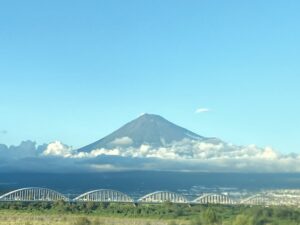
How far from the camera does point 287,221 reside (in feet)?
209

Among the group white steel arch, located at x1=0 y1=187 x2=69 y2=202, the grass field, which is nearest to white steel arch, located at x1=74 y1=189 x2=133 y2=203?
white steel arch, located at x1=0 y1=187 x2=69 y2=202

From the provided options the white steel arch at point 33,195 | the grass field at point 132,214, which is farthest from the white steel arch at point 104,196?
the grass field at point 132,214

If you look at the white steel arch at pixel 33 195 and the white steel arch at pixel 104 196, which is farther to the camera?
the white steel arch at pixel 104 196

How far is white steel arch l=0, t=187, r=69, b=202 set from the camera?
106562 mm

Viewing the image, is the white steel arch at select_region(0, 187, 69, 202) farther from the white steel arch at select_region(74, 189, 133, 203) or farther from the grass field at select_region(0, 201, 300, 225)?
the grass field at select_region(0, 201, 300, 225)

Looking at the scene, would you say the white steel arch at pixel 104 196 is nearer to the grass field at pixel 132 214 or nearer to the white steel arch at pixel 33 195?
the white steel arch at pixel 33 195

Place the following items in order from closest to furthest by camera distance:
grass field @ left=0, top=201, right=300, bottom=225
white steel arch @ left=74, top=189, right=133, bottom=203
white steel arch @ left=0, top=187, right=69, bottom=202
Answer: grass field @ left=0, top=201, right=300, bottom=225 < white steel arch @ left=0, top=187, right=69, bottom=202 < white steel arch @ left=74, top=189, right=133, bottom=203

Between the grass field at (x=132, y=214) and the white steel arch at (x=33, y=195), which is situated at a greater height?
the white steel arch at (x=33, y=195)

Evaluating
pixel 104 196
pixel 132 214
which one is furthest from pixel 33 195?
pixel 132 214

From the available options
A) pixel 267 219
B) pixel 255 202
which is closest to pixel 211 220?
pixel 267 219

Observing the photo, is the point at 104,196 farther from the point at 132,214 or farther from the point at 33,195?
the point at 132,214

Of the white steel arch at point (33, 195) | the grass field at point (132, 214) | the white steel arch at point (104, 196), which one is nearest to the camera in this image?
the grass field at point (132, 214)

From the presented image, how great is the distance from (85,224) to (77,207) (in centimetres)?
3548

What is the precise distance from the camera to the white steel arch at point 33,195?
350ft
